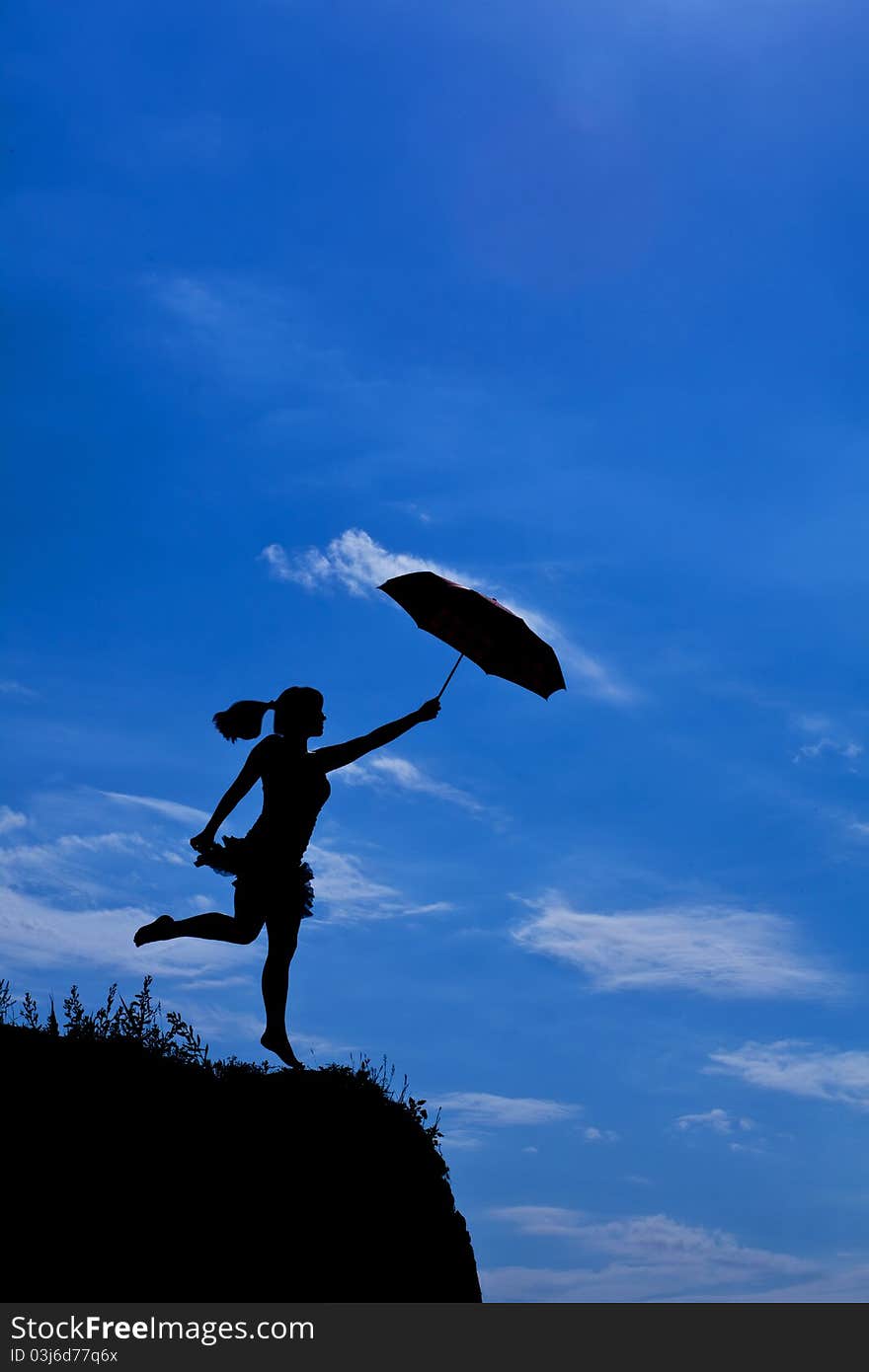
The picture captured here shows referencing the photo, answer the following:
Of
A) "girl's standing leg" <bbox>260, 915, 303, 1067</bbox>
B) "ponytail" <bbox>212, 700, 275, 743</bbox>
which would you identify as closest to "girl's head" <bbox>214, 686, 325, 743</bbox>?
"ponytail" <bbox>212, 700, 275, 743</bbox>

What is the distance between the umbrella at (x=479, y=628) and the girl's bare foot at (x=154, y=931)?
2949 mm

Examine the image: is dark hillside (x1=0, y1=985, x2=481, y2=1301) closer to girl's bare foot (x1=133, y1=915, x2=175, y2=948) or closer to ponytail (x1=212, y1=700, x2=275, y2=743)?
girl's bare foot (x1=133, y1=915, x2=175, y2=948)

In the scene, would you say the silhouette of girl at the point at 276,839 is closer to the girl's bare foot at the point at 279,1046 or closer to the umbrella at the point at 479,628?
the girl's bare foot at the point at 279,1046

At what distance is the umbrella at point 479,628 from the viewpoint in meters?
11.1

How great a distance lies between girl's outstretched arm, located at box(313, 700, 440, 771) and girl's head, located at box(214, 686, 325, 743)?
0.21 meters

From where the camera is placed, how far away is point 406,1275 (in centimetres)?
1078

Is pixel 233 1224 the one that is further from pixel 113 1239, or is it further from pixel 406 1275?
pixel 406 1275

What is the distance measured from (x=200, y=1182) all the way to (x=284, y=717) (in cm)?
377

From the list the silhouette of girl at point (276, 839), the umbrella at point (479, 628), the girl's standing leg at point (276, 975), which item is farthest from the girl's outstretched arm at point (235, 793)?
the umbrella at point (479, 628)

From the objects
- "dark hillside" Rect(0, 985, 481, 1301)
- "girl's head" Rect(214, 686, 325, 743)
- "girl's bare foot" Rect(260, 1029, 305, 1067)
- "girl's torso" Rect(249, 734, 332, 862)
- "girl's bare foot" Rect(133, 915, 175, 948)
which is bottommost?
"dark hillside" Rect(0, 985, 481, 1301)

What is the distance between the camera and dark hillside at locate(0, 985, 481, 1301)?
9125 mm

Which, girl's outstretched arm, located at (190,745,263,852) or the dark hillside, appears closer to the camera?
the dark hillside

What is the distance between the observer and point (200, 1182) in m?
9.75
